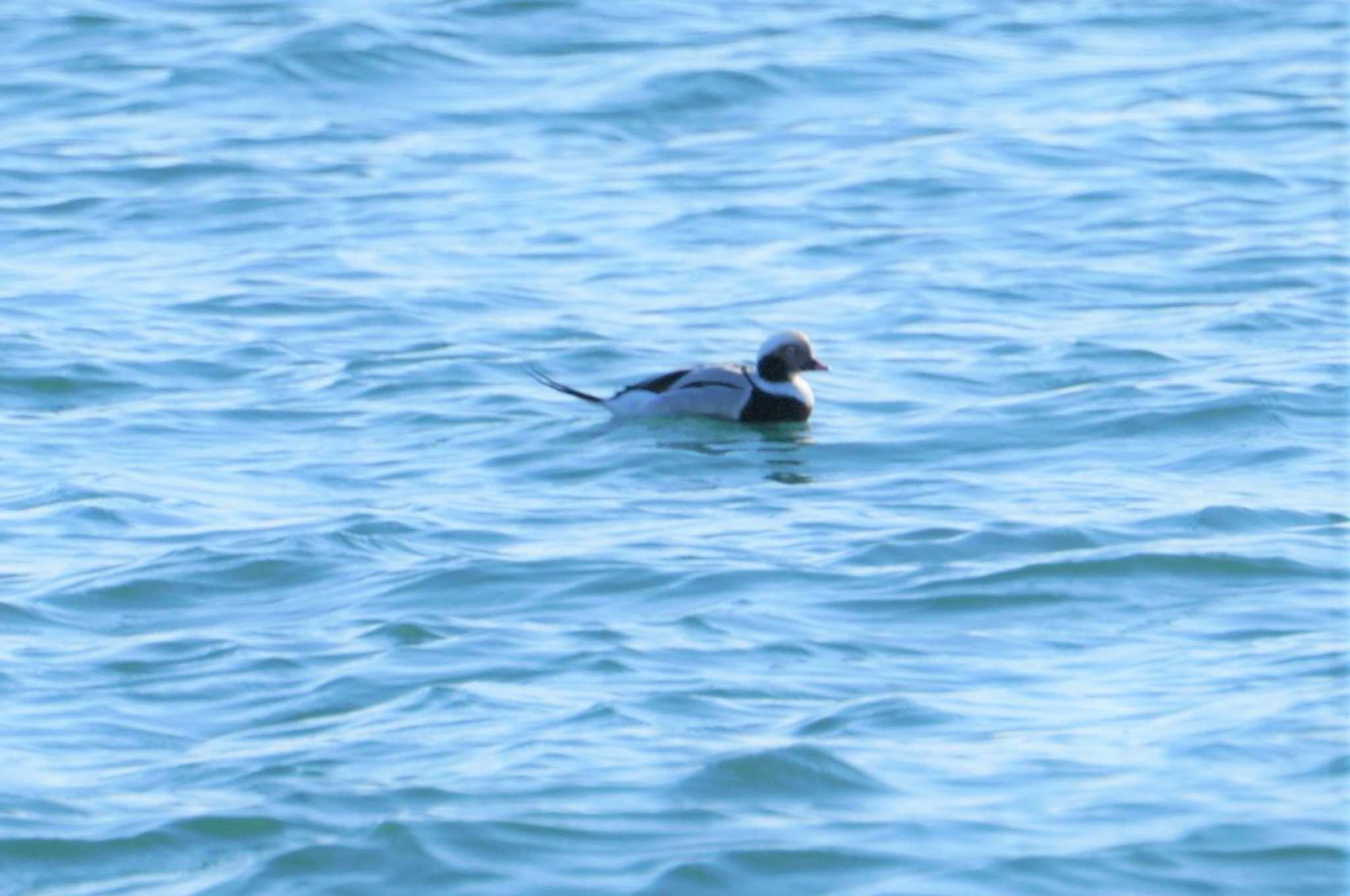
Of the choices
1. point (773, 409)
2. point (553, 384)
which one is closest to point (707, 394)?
point (773, 409)

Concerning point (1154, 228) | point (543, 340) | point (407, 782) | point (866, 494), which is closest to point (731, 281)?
point (543, 340)

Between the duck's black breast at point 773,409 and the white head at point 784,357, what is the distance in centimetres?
10

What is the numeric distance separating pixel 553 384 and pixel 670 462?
1079mm

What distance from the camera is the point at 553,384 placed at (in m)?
A: 10.7

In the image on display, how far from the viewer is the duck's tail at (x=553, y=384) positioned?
10.6 meters

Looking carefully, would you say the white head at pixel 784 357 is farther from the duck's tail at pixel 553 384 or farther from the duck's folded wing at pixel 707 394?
the duck's tail at pixel 553 384

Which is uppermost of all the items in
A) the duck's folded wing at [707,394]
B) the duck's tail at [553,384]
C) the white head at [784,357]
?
the white head at [784,357]

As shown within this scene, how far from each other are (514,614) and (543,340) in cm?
413

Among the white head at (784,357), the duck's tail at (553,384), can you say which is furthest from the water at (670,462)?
the white head at (784,357)

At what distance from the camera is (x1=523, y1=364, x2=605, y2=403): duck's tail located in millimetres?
10562

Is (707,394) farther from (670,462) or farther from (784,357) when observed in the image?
(670,462)

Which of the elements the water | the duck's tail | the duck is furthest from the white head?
the duck's tail

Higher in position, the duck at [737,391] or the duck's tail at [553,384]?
the duck at [737,391]

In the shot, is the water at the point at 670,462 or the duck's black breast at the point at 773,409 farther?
the duck's black breast at the point at 773,409
